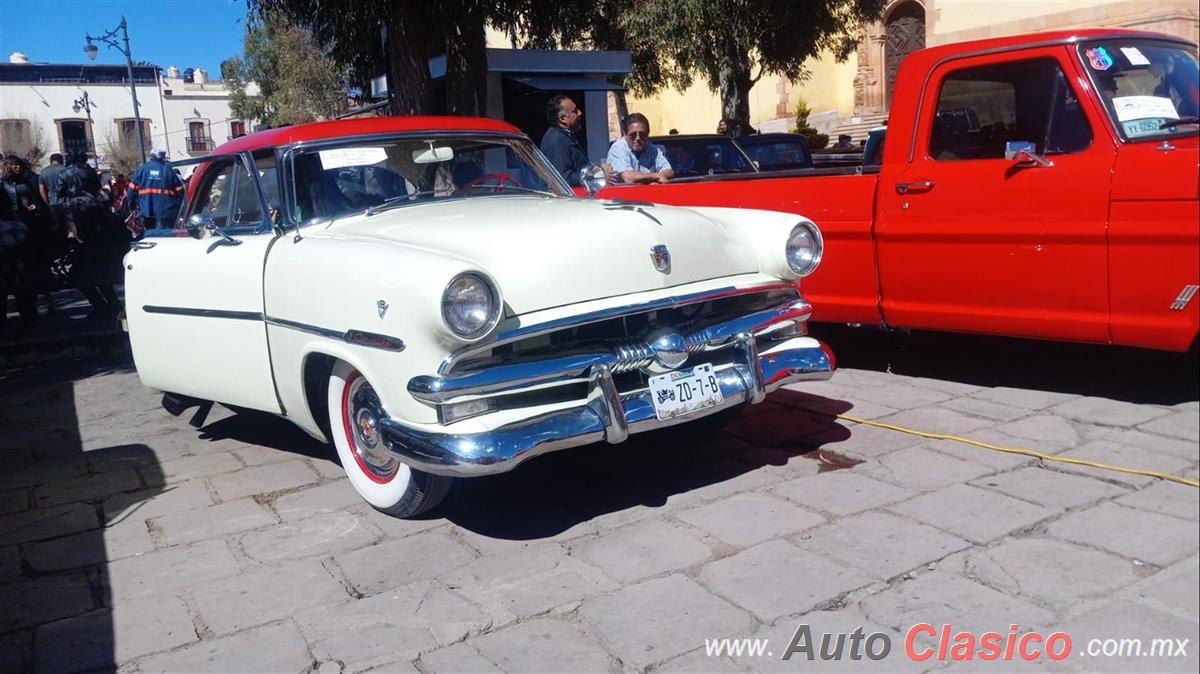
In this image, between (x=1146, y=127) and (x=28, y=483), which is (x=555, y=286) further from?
(x=28, y=483)

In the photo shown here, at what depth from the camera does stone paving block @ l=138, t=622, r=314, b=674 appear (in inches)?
107

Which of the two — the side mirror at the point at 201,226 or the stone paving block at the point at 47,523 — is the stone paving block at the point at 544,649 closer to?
the stone paving block at the point at 47,523

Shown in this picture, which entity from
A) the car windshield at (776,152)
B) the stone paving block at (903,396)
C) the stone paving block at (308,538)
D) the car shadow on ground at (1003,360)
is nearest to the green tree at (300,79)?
the car windshield at (776,152)

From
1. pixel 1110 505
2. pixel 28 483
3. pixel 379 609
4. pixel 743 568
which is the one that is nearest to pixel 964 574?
pixel 1110 505

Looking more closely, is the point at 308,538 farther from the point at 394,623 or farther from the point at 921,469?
the point at 921,469

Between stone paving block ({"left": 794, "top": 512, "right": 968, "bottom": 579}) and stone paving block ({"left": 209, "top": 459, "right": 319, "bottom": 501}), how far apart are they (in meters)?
2.29

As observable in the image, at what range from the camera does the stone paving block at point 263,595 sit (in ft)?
9.93

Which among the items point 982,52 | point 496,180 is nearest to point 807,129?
point 982,52

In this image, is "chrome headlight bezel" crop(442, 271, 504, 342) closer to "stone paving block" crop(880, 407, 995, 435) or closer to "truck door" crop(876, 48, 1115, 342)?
"stone paving block" crop(880, 407, 995, 435)

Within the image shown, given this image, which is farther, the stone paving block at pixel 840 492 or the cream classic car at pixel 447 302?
the stone paving block at pixel 840 492

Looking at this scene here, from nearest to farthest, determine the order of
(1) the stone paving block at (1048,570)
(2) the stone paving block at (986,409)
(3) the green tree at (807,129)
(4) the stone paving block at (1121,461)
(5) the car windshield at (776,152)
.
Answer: (4) the stone paving block at (1121,461)
(1) the stone paving block at (1048,570)
(2) the stone paving block at (986,409)
(5) the car windshield at (776,152)
(3) the green tree at (807,129)

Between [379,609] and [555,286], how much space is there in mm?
1211

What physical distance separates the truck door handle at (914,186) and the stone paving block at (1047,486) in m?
1.82

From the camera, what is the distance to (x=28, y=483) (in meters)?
4.63
